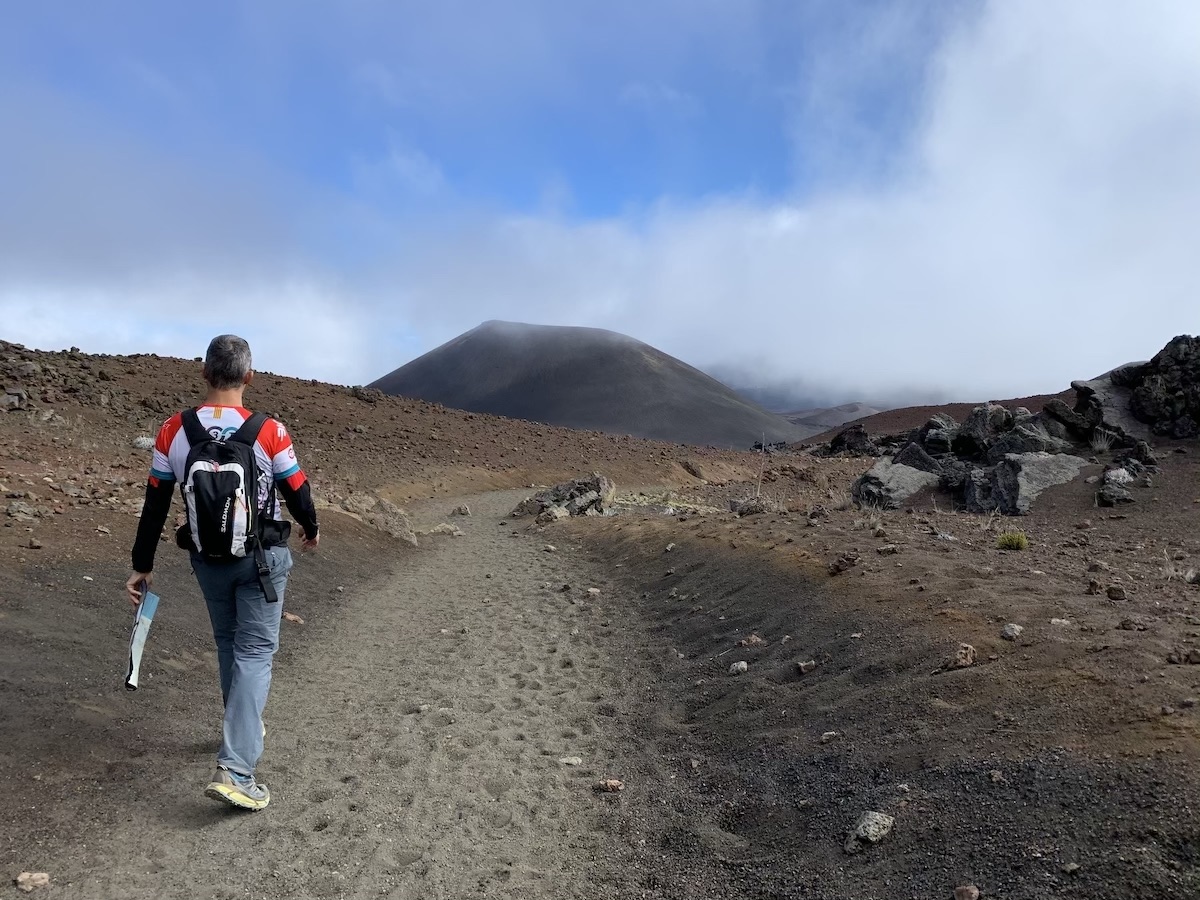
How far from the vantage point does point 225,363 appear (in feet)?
11.2

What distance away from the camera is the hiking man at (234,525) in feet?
10.5

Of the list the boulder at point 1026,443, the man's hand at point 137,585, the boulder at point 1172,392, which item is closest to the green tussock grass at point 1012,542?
the boulder at point 1026,443

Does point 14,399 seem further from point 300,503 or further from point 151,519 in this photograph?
point 300,503

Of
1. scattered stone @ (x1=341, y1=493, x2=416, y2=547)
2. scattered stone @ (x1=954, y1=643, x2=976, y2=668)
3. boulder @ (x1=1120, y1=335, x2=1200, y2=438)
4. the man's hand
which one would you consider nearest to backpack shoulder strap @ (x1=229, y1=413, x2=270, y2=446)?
the man's hand

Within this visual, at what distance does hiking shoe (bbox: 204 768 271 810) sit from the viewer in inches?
131

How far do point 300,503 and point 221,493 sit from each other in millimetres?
435

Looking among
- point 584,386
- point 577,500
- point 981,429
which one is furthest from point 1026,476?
point 584,386

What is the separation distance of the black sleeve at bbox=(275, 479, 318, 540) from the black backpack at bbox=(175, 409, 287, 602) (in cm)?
19

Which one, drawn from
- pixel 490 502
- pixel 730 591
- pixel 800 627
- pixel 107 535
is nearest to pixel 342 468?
pixel 490 502

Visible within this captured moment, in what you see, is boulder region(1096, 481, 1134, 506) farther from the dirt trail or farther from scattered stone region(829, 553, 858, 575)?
the dirt trail

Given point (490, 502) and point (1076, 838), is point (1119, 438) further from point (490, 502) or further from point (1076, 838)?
point (490, 502)

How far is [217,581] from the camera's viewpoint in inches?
133

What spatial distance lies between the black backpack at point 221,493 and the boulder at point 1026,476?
9.95m

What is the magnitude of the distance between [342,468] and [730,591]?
59.4 ft
